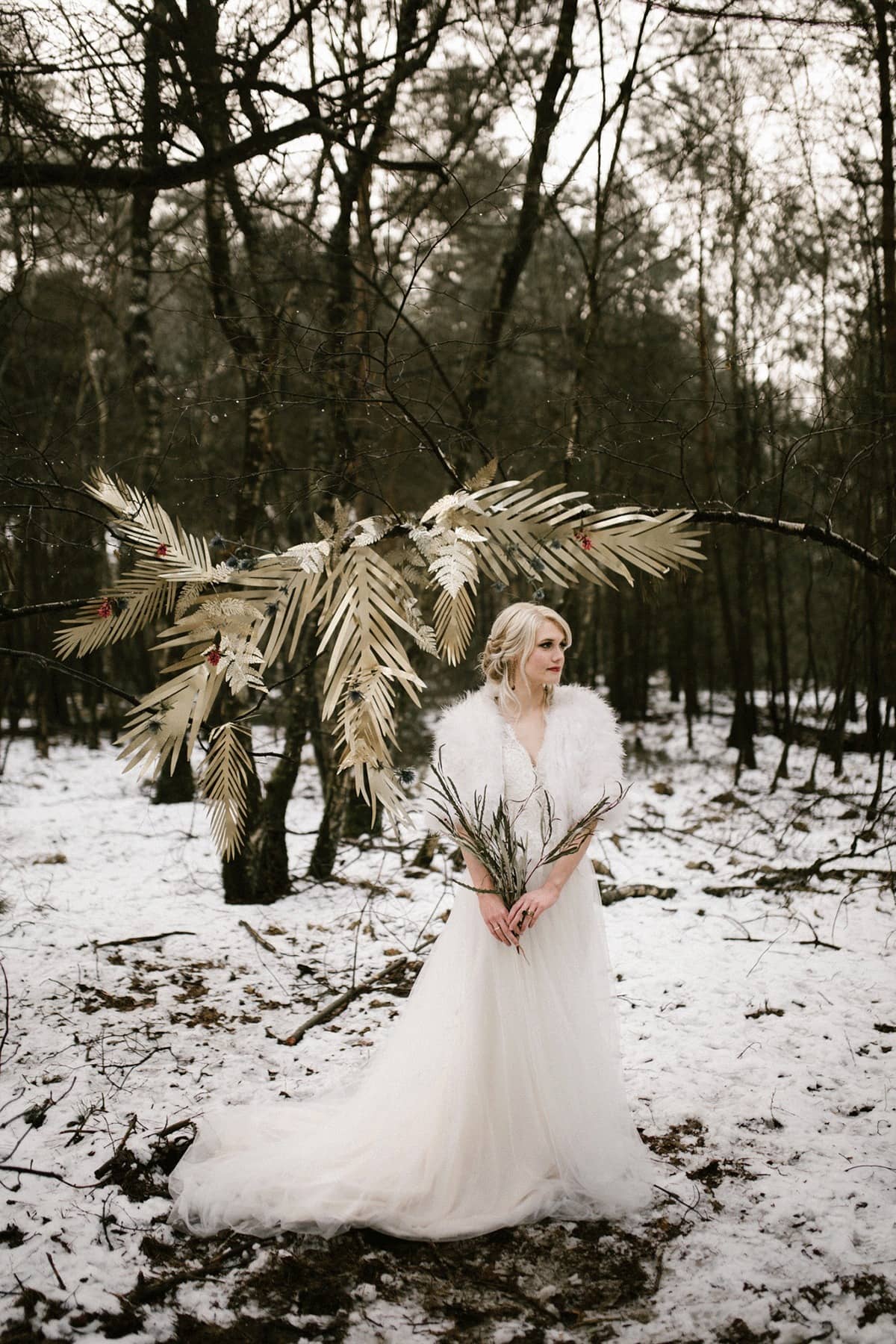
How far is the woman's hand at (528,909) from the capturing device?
2.72 meters

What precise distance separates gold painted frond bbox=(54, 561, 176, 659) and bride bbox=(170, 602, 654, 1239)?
3.90 feet

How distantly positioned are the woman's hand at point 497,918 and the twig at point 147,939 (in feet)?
10.9

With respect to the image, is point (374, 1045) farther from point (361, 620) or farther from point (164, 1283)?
point (361, 620)

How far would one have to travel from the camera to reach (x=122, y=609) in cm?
199

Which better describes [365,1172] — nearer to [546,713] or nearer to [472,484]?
[546,713]

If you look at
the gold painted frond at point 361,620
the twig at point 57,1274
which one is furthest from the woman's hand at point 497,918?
the twig at point 57,1274

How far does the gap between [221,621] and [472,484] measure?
0.72 meters

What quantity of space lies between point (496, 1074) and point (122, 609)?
6.42 feet

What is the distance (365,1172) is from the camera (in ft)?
9.03

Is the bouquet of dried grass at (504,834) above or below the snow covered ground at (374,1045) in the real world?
above

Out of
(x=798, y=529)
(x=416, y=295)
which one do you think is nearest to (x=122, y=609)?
(x=798, y=529)

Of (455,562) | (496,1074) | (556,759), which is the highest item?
(455,562)

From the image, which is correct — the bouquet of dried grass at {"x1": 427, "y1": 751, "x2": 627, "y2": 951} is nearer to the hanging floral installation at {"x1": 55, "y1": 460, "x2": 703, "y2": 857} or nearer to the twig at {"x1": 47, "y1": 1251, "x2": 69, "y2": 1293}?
the hanging floral installation at {"x1": 55, "y1": 460, "x2": 703, "y2": 857}

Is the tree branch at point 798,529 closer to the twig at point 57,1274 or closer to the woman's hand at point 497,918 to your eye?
the woman's hand at point 497,918
